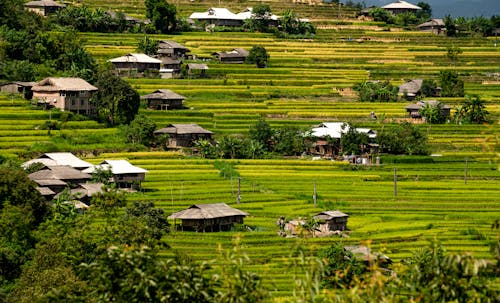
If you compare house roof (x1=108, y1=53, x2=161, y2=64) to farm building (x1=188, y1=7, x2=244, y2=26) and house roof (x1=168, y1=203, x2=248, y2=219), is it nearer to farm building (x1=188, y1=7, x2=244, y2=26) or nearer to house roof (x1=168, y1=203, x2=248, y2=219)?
farm building (x1=188, y1=7, x2=244, y2=26)

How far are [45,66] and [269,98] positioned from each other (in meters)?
17.8

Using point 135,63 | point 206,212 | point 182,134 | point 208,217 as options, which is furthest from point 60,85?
point 208,217

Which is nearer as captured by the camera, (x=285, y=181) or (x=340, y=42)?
(x=285, y=181)

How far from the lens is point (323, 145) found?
7756 cm

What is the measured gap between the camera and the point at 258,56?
9688 centimetres

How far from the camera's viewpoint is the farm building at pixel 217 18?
113125 mm

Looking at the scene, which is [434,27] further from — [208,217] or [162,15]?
[208,217]

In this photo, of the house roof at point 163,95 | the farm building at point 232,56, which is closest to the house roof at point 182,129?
the house roof at point 163,95

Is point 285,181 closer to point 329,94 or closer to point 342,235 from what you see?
point 342,235

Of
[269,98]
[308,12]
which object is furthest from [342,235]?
[308,12]

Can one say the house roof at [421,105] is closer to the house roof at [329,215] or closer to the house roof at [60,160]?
the house roof at [329,215]

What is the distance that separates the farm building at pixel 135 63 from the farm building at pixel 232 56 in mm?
7568

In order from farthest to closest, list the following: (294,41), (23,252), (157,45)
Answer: (294,41) < (157,45) < (23,252)

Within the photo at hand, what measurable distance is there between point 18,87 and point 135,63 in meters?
15.7
